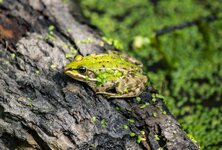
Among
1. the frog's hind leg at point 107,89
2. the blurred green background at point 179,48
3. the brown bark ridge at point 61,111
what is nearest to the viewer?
the brown bark ridge at point 61,111

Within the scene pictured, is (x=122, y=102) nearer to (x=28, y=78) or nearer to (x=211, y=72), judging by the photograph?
(x=28, y=78)

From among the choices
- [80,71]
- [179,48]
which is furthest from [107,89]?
[179,48]

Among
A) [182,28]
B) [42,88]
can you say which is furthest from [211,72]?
[42,88]

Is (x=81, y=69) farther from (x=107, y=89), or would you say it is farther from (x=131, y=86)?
(x=131, y=86)

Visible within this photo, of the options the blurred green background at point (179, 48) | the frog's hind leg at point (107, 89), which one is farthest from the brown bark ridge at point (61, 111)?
the blurred green background at point (179, 48)

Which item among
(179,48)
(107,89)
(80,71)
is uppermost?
(179,48)

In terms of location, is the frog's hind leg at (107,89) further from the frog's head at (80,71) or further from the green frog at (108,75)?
the frog's head at (80,71)

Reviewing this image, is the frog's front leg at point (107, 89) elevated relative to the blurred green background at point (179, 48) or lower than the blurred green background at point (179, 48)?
lower

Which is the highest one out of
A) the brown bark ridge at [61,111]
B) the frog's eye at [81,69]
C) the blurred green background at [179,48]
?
the blurred green background at [179,48]
